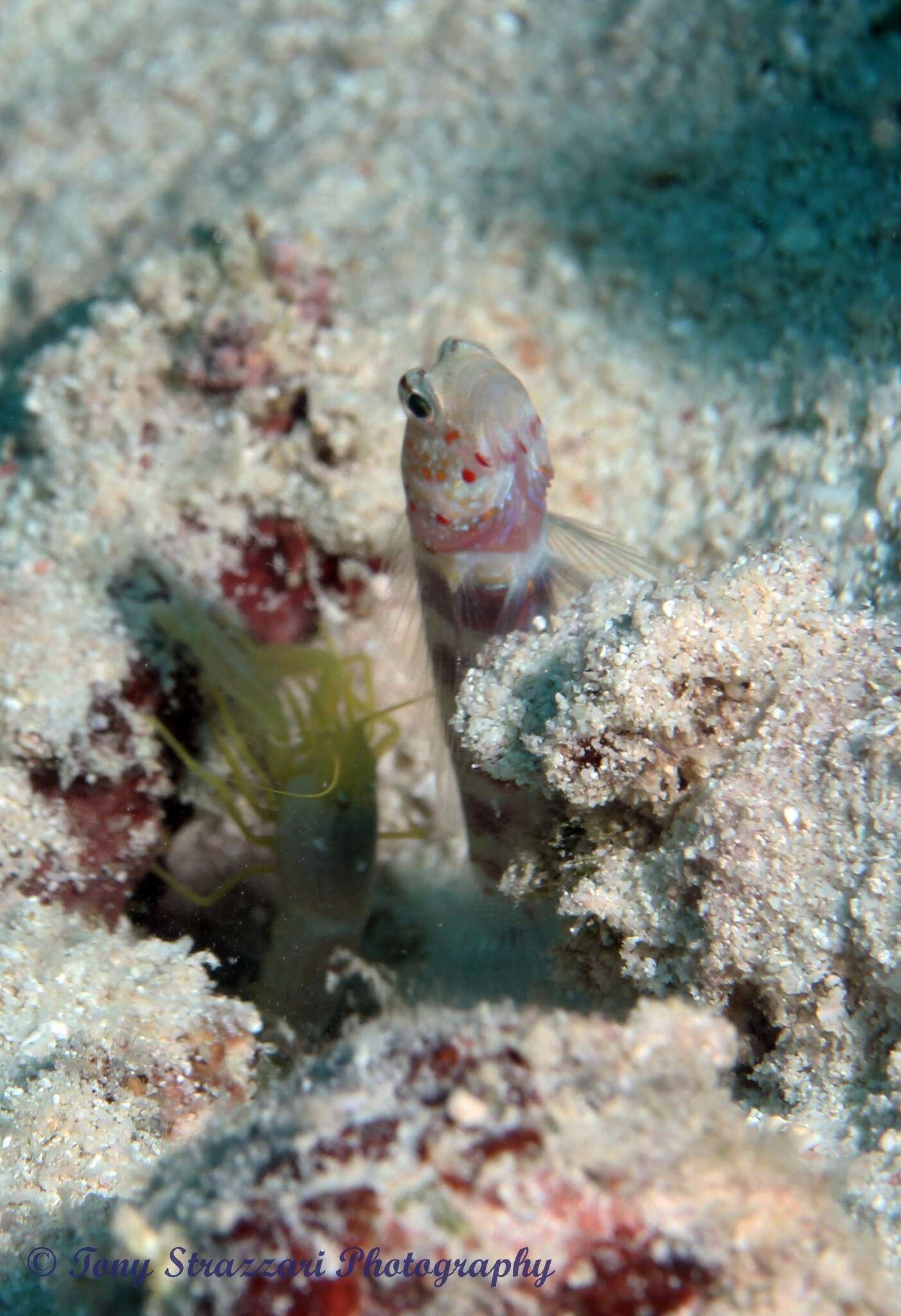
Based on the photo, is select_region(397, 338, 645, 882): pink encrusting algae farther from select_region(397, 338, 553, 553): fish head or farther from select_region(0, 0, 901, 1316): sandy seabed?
select_region(0, 0, 901, 1316): sandy seabed

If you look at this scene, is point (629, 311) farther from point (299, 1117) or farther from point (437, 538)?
point (299, 1117)

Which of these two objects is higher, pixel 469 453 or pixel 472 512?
pixel 469 453

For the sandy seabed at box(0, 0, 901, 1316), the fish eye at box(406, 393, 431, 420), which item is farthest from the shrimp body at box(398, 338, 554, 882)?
the sandy seabed at box(0, 0, 901, 1316)

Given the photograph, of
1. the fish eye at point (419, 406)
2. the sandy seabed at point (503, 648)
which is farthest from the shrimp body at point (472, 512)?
the sandy seabed at point (503, 648)

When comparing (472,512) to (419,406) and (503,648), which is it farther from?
(503,648)

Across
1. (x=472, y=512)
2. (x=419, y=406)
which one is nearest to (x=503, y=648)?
(x=472, y=512)

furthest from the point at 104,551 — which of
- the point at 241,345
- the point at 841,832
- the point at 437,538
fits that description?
the point at 841,832

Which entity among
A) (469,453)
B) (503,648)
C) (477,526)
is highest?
(469,453)

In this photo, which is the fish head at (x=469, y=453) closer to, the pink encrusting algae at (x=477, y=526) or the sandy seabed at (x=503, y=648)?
the pink encrusting algae at (x=477, y=526)

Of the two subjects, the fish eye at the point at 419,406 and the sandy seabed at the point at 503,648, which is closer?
the sandy seabed at the point at 503,648
